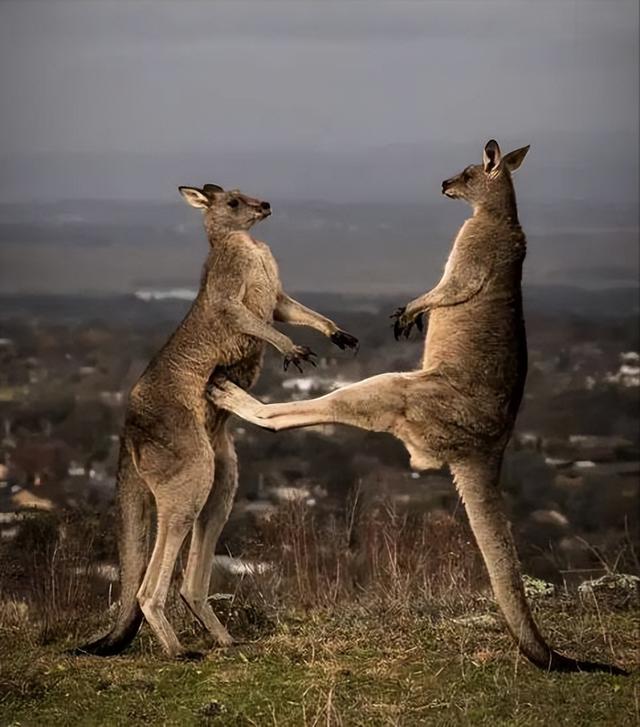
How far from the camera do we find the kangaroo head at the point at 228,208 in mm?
8562

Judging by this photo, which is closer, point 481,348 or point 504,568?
point 504,568

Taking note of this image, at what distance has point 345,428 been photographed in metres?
24.9

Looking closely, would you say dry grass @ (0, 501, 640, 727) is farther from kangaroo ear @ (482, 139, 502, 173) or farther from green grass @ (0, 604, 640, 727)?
kangaroo ear @ (482, 139, 502, 173)

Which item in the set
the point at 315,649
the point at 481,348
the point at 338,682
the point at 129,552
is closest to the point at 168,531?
the point at 129,552

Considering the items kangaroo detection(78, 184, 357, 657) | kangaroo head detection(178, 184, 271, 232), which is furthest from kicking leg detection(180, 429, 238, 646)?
kangaroo head detection(178, 184, 271, 232)

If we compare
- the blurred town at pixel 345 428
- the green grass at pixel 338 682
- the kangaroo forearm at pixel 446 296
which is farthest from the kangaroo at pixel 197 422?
the blurred town at pixel 345 428

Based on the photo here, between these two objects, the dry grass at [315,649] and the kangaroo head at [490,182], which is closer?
the dry grass at [315,649]

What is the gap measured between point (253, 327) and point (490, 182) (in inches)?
61.2

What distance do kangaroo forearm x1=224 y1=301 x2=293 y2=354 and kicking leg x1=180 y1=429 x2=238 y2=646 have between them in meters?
0.66

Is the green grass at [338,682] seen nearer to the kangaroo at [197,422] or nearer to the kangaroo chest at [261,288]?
the kangaroo at [197,422]

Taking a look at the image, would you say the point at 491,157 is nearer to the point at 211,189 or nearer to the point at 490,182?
the point at 490,182

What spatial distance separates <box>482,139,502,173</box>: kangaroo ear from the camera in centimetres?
836

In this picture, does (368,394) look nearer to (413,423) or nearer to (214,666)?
(413,423)

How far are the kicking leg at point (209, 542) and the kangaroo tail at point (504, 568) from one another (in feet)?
4.58
